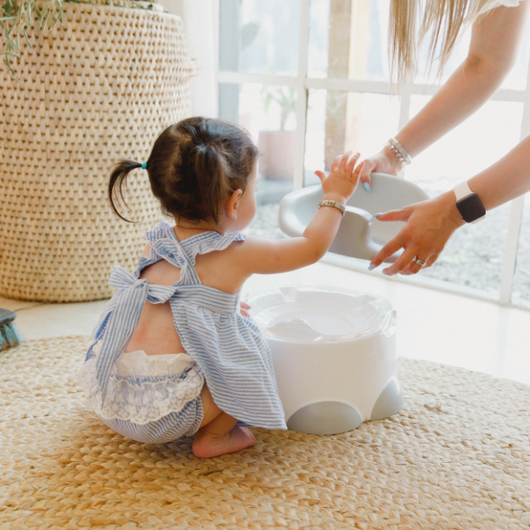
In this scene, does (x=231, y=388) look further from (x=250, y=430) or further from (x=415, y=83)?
(x=415, y=83)

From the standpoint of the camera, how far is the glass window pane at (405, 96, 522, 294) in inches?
69.8

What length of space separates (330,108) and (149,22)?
729 millimetres

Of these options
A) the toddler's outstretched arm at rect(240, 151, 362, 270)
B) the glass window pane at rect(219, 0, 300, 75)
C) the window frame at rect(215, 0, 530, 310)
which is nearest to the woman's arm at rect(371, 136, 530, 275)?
the toddler's outstretched arm at rect(240, 151, 362, 270)

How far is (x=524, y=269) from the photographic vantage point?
6.17 ft

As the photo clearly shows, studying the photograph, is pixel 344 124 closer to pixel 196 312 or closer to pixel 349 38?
pixel 349 38

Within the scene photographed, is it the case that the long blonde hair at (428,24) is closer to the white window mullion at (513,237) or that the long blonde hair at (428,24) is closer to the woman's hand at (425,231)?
the woman's hand at (425,231)

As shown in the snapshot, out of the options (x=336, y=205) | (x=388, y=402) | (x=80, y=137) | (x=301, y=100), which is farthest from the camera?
(x=301, y=100)

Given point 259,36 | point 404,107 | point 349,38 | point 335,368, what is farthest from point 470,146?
point 335,368

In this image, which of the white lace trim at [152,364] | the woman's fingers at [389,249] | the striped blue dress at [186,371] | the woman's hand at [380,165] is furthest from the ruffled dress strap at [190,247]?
the woman's hand at [380,165]

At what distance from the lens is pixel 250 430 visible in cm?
115

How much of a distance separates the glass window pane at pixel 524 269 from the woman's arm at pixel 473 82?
28.1 inches

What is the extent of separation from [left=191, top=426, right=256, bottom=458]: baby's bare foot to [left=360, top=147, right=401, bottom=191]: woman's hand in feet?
1.79

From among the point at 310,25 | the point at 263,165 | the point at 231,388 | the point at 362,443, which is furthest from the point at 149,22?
the point at 362,443

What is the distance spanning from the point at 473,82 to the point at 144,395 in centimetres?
87
